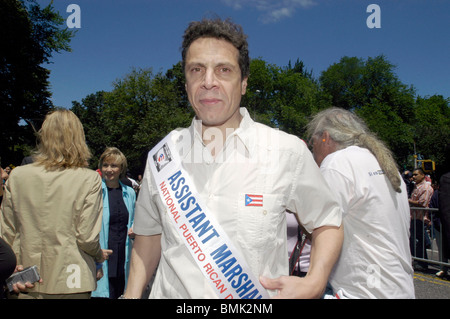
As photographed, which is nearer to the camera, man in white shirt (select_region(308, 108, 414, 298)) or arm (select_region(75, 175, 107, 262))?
man in white shirt (select_region(308, 108, 414, 298))

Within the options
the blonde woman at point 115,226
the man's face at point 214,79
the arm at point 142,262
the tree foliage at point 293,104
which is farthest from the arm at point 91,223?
the tree foliage at point 293,104

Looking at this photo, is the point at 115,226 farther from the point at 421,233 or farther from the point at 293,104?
the point at 293,104

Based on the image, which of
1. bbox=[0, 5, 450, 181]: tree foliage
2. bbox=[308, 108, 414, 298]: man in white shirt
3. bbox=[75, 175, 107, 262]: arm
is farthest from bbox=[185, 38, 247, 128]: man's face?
bbox=[0, 5, 450, 181]: tree foliage

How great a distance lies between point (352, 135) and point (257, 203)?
1.26 m

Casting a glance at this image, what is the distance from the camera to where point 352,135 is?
97.0 inches

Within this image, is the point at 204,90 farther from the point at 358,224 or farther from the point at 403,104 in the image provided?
the point at 403,104

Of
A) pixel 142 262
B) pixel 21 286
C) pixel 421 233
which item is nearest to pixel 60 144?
pixel 21 286

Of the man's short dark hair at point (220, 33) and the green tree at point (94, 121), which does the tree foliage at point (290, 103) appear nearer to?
the green tree at point (94, 121)

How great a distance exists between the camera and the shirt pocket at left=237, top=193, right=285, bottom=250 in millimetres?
1476

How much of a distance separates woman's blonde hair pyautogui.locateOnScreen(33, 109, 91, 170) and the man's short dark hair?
1.53m

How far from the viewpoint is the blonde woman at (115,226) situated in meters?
4.09

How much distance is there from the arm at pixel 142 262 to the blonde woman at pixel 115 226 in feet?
7.99

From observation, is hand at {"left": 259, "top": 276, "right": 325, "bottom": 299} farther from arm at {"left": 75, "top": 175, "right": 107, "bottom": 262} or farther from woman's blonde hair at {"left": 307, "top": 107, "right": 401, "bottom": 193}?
arm at {"left": 75, "top": 175, "right": 107, "bottom": 262}

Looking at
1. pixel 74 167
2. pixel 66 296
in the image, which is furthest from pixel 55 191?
pixel 66 296
